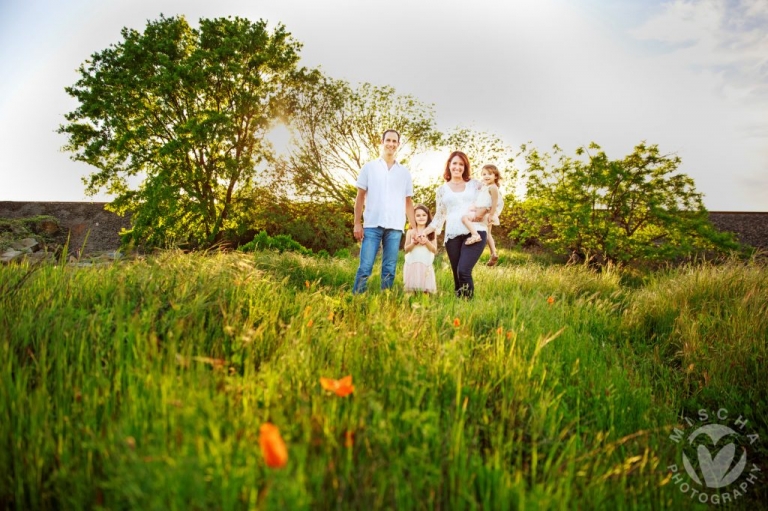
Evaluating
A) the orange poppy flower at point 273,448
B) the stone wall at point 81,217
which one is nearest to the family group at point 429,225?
the orange poppy flower at point 273,448

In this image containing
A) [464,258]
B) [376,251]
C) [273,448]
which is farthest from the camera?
[376,251]

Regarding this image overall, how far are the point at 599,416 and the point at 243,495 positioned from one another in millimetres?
2276

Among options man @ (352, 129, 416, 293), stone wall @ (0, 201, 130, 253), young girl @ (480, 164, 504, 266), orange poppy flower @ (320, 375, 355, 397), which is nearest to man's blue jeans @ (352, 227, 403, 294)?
man @ (352, 129, 416, 293)

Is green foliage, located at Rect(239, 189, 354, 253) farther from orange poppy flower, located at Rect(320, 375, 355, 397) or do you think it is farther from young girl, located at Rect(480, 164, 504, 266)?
orange poppy flower, located at Rect(320, 375, 355, 397)

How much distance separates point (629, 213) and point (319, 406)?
13.3m

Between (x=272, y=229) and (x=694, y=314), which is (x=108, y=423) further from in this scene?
(x=272, y=229)

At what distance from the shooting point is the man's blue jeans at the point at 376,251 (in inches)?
243

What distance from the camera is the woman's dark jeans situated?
600 cm

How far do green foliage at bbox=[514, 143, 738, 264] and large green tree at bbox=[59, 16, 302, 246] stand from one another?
11.3 m

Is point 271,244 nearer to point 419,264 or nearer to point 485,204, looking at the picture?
point 419,264

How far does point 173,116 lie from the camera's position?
15930mm

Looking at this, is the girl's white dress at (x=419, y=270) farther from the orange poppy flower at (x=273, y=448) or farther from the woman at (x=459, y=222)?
the orange poppy flower at (x=273, y=448)

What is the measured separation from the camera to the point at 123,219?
84.5 ft

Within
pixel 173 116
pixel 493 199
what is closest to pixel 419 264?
pixel 493 199
